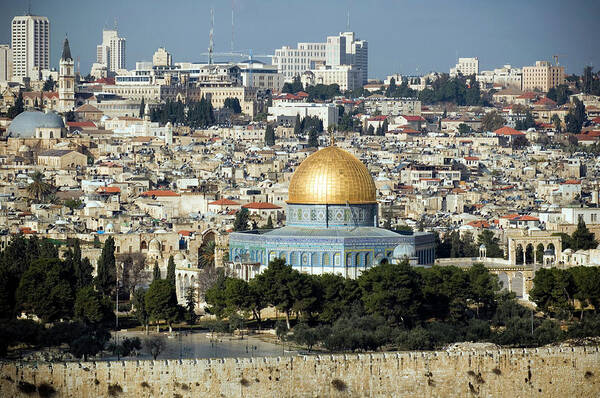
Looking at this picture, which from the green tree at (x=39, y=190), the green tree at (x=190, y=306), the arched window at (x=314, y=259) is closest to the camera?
the green tree at (x=190, y=306)

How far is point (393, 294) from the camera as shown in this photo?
36.8 meters

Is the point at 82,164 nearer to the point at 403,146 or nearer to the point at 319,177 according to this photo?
the point at 403,146

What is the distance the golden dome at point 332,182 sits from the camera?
4316 cm

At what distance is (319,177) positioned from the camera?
4331 centimetres

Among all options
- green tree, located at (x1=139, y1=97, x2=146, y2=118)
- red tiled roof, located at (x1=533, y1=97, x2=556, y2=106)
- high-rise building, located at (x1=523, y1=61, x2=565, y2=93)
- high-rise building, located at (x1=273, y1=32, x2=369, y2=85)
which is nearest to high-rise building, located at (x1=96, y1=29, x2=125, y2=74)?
high-rise building, located at (x1=273, y1=32, x2=369, y2=85)

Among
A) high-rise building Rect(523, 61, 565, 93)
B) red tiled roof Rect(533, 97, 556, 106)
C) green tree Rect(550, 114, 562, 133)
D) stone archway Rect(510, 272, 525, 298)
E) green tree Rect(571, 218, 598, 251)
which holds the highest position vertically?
high-rise building Rect(523, 61, 565, 93)

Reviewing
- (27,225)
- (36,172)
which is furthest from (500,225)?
(36,172)

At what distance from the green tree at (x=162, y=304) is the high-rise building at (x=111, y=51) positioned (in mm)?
136012

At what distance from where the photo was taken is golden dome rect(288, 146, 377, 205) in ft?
142

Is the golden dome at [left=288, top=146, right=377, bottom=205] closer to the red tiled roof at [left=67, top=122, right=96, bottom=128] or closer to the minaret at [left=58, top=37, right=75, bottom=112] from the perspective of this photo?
the red tiled roof at [left=67, top=122, right=96, bottom=128]

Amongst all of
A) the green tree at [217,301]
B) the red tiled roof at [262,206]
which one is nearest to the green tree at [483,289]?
the green tree at [217,301]

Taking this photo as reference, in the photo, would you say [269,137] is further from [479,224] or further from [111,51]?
[111,51]

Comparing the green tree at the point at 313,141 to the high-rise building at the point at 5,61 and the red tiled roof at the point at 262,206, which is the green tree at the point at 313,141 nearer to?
the red tiled roof at the point at 262,206

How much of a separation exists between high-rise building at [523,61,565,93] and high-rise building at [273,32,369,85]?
2229cm
